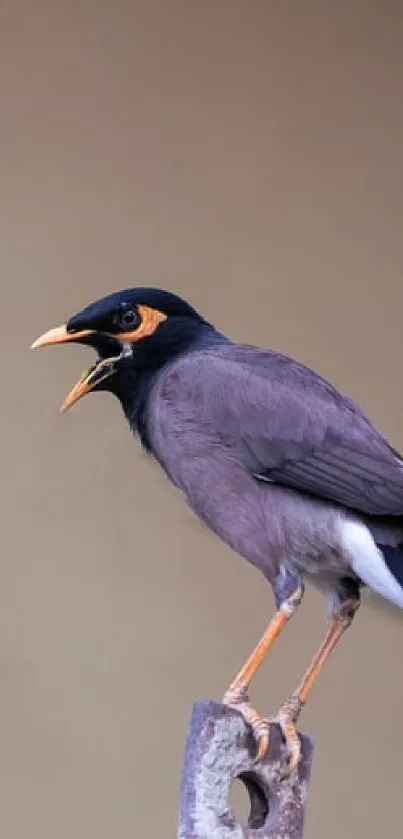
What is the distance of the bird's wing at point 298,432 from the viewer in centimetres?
102

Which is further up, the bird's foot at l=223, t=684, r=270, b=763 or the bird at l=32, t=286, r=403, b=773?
the bird at l=32, t=286, r=403, b=773

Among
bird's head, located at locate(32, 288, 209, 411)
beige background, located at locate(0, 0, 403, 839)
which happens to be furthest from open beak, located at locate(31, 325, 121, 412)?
beige background, located at locate(0, 0, 403, 839)

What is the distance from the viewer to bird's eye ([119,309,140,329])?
1.06m

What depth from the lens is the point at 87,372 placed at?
1063mm

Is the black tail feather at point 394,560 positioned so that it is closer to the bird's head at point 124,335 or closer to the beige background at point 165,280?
the bird's head at point 124,335

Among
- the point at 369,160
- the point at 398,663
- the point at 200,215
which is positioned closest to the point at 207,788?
the point at 398,663

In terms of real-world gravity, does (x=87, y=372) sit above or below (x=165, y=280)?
below

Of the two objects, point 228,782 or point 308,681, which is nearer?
point 228,782

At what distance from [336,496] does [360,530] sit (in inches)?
1.3

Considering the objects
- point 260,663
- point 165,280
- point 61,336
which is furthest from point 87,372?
point 165,280

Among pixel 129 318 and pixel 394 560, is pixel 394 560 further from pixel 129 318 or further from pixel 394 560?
pixel 129 318

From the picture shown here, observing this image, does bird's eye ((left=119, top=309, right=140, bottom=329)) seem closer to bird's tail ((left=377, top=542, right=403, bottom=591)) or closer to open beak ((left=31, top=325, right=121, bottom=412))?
open beak ((left=31, top=325, right=121, bottom=412))

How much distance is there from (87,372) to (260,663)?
0.27m

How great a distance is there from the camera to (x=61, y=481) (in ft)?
5.69
